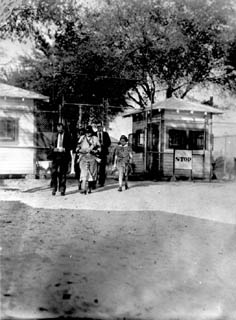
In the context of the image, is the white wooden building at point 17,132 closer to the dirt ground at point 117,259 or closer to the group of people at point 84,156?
the group of people at point 84,156

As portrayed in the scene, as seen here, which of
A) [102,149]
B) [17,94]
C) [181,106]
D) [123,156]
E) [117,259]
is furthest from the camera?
[181,106]

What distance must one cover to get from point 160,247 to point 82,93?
2164 cm

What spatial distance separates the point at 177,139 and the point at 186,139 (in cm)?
40

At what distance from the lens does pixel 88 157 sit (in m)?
13.0

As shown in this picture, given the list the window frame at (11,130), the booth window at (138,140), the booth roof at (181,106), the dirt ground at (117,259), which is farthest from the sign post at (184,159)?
the dirt ground at (117,259)

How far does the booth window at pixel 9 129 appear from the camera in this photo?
17688 millimetres

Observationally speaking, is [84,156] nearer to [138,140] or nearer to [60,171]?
[60,171]

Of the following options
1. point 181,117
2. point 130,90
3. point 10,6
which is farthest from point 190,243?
point 130,90

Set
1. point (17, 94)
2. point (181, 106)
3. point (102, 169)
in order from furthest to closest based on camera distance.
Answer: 1. point (181, 106)
2. point (17, 94)
3. point (102, 169)

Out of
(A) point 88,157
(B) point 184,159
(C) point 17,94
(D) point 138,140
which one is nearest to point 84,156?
(A) point 88,157

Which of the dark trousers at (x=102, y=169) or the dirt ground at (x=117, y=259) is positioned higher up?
the dark trousers at (x=102, y=169)

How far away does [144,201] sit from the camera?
11.7 m

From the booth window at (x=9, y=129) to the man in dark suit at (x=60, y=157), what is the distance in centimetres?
552

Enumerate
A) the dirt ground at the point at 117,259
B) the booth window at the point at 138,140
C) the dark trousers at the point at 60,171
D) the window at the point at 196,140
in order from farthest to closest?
the booth window at the point at 138,140
the window at the point at 196,140
the dark trousers at the point at 60,171
the dirt ground at the point at 117,259
